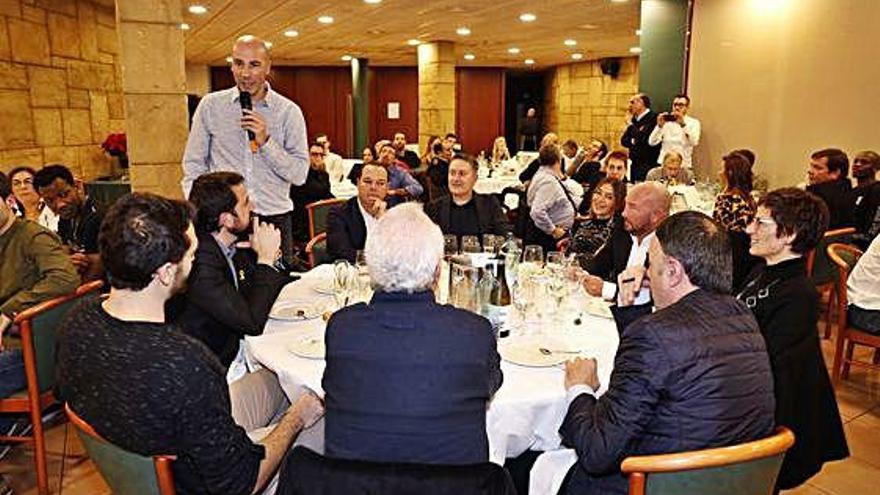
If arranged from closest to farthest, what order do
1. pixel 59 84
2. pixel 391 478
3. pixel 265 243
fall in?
pixel 391 478 < pixel 265 243 < pixel 59 84

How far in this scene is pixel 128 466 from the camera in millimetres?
1571

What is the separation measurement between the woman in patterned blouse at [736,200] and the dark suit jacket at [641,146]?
4005mm

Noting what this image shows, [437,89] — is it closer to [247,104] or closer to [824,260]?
[824,260]

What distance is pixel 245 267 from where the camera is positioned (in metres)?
2.98

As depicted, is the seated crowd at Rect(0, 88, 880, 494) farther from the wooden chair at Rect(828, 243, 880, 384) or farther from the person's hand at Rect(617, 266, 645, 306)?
the wooden chair at Rect(828, 243, 880, 384)

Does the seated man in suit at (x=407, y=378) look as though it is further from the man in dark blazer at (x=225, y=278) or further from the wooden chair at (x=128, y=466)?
the man in dark blazer at (x=225, y=278)

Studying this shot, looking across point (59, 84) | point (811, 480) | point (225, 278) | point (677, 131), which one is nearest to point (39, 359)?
point (225, 278)

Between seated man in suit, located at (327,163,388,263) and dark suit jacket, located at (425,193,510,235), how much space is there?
52 centimetres

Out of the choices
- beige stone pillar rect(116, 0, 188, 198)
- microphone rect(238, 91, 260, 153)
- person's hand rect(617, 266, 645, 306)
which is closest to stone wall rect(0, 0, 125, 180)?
beige stone pillar rect(116, 0, 188, 198)

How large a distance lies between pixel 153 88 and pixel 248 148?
33.9 inches

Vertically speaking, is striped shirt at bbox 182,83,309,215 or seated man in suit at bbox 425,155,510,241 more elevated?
striped shirt at bbox 182,83,309,215

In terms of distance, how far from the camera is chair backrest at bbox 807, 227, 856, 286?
4562 mm

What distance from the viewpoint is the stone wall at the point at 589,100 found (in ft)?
54.9

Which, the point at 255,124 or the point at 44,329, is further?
the point at 255,124
